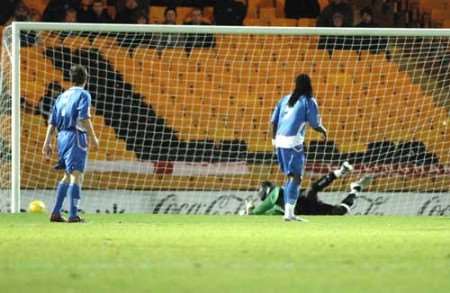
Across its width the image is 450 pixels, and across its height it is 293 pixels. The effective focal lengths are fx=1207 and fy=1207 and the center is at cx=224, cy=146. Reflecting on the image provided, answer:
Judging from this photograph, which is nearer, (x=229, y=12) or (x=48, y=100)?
(x=48, y=100)

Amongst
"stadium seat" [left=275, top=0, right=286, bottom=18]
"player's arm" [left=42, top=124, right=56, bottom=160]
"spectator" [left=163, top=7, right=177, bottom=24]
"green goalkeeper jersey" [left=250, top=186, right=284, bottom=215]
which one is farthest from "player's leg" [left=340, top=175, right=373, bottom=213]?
"player's arm" [left=42, top=124, right=56, bottom=160]

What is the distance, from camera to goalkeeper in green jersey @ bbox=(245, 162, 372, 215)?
1491 cm

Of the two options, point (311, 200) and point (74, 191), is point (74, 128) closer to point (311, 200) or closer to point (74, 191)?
point (74, 191)

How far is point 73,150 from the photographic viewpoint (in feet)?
38.8

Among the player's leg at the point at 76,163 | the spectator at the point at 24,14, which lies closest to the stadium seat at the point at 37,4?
the spectator at the point at 24,14

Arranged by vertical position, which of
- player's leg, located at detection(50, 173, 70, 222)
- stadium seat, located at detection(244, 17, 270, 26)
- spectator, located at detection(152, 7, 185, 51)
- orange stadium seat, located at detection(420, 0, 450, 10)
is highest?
orange stadium seat, located at detection(420, 0, 450, 10)

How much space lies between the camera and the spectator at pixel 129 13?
58.3 ft

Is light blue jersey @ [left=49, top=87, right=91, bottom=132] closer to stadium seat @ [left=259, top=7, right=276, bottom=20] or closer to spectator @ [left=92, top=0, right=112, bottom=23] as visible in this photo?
spectator @ [left=92, top=0, right=112, bottom=23]

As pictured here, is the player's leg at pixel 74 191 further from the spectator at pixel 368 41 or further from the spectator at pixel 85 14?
the spectator at pixel 368 41

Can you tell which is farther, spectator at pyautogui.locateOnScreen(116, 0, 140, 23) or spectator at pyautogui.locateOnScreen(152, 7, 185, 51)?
spectator at pyautogui.locateOnScreen(116, 0, 140, 23)

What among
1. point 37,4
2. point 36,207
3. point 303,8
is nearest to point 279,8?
point 303,8

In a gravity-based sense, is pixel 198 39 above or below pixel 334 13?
below

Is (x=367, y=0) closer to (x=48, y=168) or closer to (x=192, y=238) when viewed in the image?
(x=48, y=168)

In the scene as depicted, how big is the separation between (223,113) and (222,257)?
361 inches
